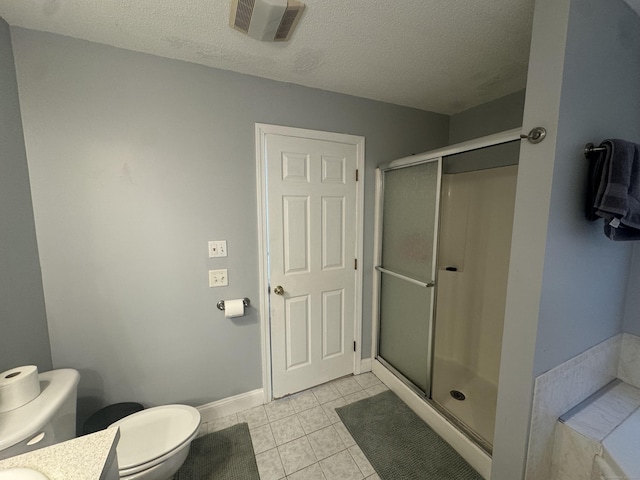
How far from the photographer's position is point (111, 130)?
1.40 metres

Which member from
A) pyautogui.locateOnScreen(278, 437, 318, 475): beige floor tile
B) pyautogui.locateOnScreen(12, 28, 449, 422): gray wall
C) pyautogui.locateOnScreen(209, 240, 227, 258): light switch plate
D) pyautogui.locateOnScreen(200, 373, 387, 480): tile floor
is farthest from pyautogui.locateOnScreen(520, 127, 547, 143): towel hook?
pyautogui.locateOnScreen(278, 437, 318, 475): beige floor tile

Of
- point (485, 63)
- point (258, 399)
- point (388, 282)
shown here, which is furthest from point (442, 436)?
point (485, 63)

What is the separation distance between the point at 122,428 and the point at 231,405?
69 cm

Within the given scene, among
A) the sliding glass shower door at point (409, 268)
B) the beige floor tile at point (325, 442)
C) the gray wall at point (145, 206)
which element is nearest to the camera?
the gray wall at point (145, 206)

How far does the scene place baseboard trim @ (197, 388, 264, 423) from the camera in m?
1.77

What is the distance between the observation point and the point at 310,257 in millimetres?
1969

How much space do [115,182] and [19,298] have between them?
27.7 inches

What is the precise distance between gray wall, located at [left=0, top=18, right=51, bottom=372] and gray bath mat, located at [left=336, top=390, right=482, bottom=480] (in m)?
1.87

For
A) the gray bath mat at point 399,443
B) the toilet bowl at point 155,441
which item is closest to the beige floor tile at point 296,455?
the gray bath mat at point 399,443

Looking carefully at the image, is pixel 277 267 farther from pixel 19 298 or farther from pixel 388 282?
pixel 19 298

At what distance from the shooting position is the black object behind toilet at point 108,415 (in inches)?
52.6

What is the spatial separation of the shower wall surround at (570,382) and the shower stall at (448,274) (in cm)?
46

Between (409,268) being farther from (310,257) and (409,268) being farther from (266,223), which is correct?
(266,223)

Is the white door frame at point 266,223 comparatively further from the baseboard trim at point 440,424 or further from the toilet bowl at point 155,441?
the toilet bowl at point 155,441
